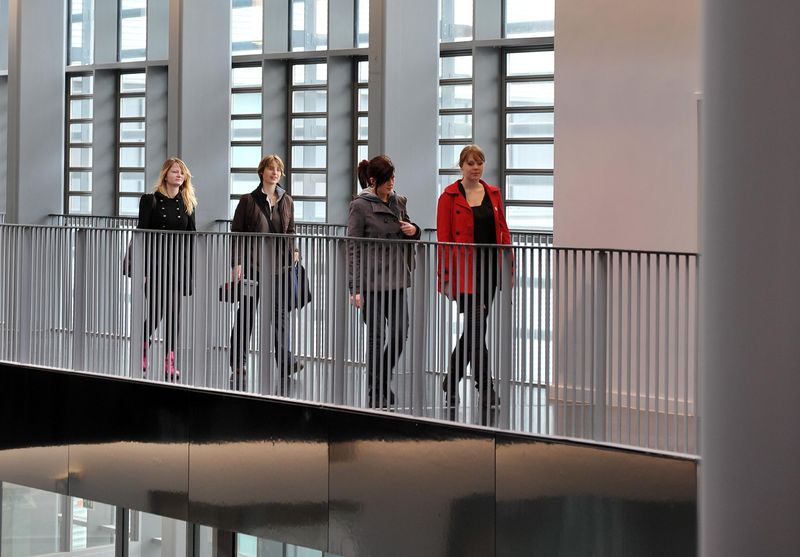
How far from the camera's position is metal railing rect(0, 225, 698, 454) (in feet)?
27.8

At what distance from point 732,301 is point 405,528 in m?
6.32

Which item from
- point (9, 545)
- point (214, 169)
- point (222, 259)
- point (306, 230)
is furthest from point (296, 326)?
point (9, 545)

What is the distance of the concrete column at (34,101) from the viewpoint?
17672mm

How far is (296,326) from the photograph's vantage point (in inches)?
397

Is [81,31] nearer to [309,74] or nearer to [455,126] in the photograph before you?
[309,74]

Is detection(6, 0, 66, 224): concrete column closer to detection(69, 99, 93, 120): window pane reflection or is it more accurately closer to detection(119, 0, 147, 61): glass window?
detection(119, 0, 147, 61): glass window

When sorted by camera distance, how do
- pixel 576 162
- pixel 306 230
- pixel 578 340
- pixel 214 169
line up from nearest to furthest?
1. pixel 578 340
2. pixel 576 162
3. pixel 306 230
4. pixel 214 169

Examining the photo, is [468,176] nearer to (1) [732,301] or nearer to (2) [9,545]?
(1) [732,301]

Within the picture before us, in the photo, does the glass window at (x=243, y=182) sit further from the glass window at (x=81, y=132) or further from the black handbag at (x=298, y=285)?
the black handbag at (x=298, y=285)

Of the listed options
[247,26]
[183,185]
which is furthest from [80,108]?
[183,185]

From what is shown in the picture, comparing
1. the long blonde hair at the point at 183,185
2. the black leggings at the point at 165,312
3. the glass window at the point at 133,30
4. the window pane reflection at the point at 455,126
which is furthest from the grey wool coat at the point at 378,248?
the glass window at the point at 133,30

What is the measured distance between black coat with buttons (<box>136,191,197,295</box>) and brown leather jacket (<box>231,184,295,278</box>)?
47 cm

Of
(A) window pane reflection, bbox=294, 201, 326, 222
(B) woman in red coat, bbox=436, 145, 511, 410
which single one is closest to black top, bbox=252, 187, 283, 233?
(B) woman in red coat, bbox=436, 145, 511, 410

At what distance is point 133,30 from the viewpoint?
20750mm
